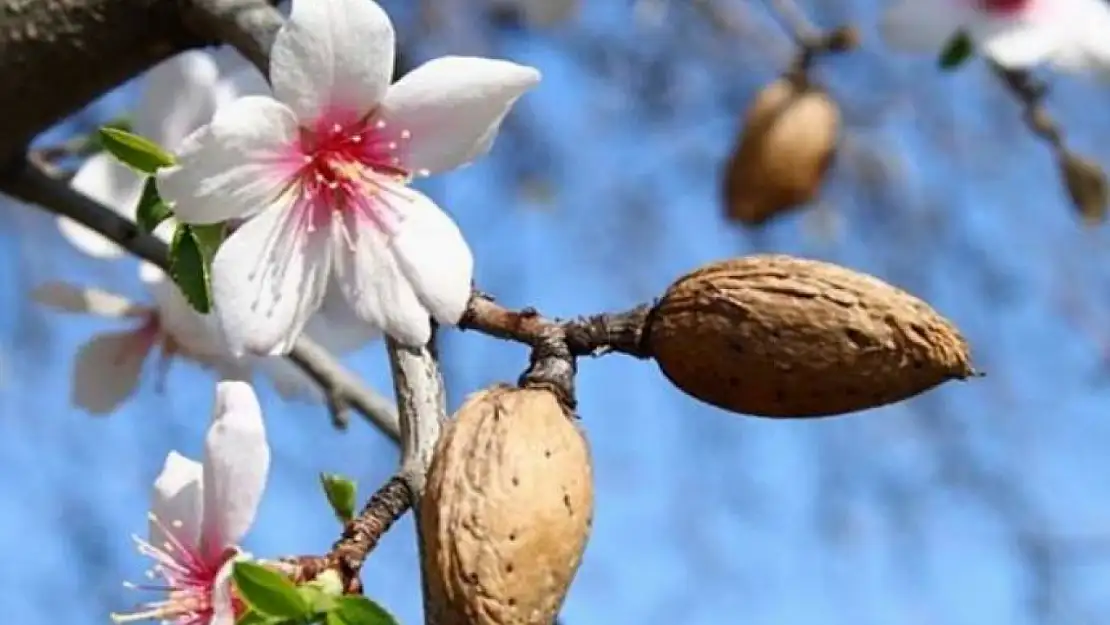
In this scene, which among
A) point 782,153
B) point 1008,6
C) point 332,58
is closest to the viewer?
point 332,58

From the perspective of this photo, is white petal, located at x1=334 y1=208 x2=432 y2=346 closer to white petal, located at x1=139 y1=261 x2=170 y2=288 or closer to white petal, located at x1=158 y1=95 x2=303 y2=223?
white petal, located at x1=158 y1=95 x2=303 y2=223

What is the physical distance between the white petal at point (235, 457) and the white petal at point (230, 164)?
0.26 ft

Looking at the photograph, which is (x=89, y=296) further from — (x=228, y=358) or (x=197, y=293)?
(x=197, y=293)

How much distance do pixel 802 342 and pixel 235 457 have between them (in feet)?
0.78

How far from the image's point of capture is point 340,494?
750 millimetres

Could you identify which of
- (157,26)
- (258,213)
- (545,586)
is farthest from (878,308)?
(157,26)

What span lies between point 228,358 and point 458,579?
16.8 inches

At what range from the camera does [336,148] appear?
2.75 ft

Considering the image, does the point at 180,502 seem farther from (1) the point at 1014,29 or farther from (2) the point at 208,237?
(1) the point at 1014,29

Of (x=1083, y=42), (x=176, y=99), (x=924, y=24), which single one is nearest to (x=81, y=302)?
(x=176, y=99)

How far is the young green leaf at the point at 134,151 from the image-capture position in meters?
0.82

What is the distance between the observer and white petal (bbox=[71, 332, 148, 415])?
1.08m

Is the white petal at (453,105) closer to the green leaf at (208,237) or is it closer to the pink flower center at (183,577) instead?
the green leaf at (208,237)

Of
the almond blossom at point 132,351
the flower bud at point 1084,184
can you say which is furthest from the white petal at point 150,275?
the flower bud at point 1084,184
